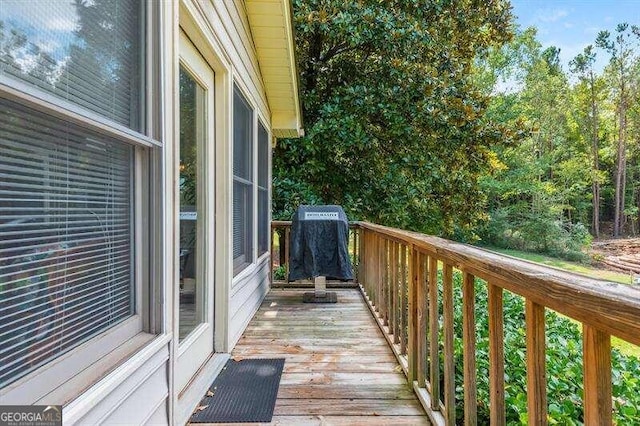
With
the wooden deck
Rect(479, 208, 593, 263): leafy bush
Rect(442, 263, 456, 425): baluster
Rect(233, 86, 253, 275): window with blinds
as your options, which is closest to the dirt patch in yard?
Rect(479, 208, 593, 263): leafy bush

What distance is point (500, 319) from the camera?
1.41 meters

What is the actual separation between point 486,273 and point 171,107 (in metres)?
1.46

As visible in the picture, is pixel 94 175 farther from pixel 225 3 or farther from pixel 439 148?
pixel 439 148

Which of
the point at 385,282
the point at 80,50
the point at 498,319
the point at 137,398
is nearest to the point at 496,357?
the point at 498,319

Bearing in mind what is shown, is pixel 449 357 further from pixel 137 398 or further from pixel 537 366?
pixel 137 398

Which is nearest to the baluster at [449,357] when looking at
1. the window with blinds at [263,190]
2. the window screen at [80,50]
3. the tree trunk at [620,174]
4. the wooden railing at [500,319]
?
the wooden railing at [500,319]

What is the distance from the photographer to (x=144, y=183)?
155 centimetres

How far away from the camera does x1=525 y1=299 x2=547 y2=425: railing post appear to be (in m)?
1.13

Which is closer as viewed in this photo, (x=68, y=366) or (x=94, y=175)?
(x=68, y=366)

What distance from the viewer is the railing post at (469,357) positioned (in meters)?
1.61

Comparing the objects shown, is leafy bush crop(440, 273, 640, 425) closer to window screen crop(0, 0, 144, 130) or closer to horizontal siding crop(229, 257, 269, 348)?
horizontal siding crop(229, 257, 269, 348)

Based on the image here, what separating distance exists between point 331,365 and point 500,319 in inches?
63.3

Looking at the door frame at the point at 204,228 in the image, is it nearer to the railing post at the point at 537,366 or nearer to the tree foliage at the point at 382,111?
the railing post at the point at 537,366

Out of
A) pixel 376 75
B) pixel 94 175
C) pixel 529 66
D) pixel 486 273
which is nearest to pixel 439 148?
pixel 376 75
